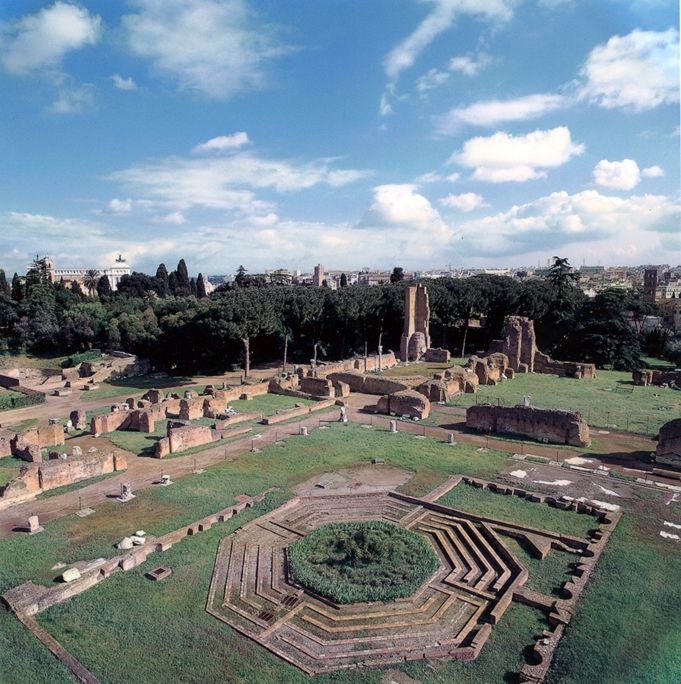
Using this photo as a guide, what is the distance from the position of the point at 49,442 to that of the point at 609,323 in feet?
161

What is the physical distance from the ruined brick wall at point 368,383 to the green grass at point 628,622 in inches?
906

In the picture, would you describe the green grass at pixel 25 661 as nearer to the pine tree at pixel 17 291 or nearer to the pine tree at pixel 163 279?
the pine tree at pixel 17 291

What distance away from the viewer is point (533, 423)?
27.5m

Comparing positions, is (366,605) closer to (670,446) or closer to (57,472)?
(57,472)

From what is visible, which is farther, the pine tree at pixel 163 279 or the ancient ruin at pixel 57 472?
the pine tree at pixel 163 279

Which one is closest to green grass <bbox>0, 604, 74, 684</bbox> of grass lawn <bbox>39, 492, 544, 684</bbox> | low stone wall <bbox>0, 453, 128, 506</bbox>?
grass lawn <bbox>39, 492, 544, 684</bbox>

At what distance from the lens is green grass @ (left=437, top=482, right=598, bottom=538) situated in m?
17.1

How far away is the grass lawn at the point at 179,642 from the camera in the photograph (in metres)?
10.7

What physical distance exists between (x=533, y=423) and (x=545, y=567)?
13.7 metres

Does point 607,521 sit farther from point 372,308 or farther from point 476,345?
point 476,345

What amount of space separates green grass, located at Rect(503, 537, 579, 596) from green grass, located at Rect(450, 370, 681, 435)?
16.2m

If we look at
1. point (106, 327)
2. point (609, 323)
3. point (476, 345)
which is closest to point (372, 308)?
point (476, 345)

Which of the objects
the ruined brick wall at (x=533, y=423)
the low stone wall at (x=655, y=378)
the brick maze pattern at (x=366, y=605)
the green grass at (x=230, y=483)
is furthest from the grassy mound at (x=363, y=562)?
the low stone wall at (x=655, y=378)

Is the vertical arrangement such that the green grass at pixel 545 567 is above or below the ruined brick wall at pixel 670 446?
below
